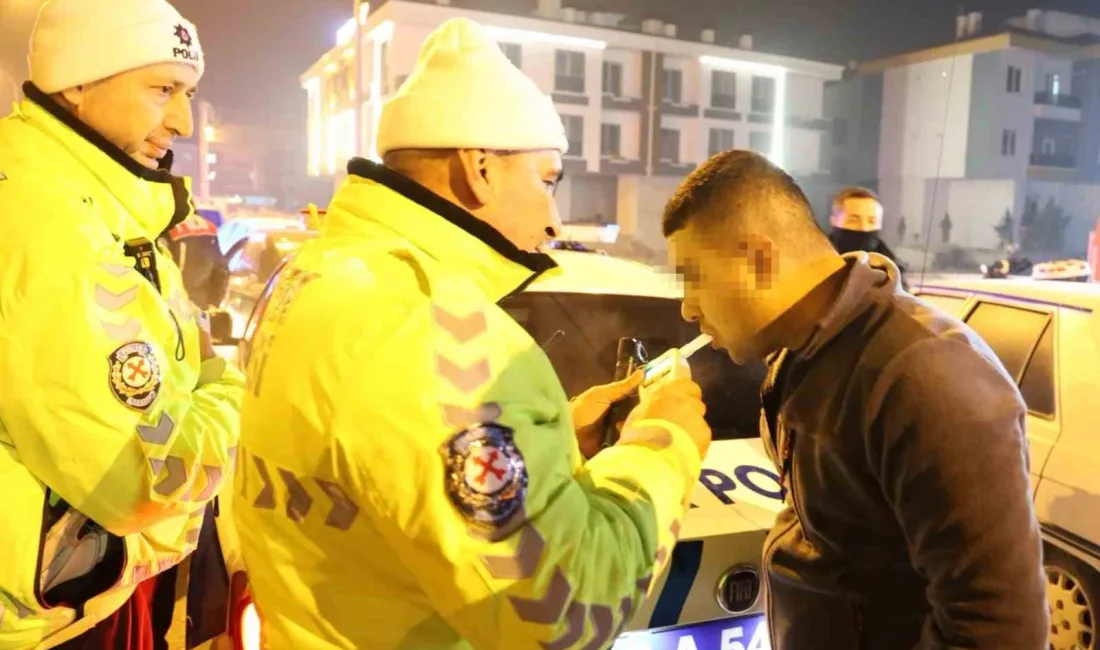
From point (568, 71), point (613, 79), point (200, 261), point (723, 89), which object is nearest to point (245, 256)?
point (200, 261)

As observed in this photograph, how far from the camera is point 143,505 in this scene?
173 centimetres

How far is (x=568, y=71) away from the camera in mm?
32062

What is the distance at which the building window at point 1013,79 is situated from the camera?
34.8 meters

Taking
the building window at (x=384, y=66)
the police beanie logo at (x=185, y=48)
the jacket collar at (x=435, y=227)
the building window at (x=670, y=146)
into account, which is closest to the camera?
the jacket collar at (x=435, y=227)

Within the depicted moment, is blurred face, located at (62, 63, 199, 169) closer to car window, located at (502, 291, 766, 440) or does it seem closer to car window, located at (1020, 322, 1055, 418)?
car window, located at (502, 291, 766, 440)

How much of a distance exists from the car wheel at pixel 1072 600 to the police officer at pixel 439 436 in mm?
2482

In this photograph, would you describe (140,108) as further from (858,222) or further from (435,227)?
(858,222)

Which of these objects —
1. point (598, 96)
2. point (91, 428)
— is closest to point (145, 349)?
point (91, 428)

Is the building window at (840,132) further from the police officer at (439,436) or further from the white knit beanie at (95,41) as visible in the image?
the police officer at (439,436)

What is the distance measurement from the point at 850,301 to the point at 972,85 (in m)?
39.1

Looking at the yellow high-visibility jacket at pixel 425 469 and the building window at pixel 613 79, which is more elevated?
the building window at pixel 613 79

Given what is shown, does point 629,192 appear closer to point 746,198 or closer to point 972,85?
point 972,85

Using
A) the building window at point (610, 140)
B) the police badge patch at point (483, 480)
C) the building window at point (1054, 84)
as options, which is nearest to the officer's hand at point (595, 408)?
the police badge patch at point (483, 480)

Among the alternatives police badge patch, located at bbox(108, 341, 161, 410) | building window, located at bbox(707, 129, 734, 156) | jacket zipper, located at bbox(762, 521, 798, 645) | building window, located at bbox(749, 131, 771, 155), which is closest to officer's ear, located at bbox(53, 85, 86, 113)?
police badge patch, located at bbox(108, 341, 161, 410)
